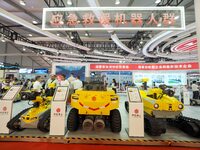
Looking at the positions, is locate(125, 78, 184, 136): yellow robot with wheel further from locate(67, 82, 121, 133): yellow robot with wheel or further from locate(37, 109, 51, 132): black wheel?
locate(37, 109, 51, 132): black wheel

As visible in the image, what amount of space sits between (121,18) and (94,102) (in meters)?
2.38

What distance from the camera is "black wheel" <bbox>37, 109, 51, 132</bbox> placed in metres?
3.51

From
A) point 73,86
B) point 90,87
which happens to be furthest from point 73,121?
point 73,86

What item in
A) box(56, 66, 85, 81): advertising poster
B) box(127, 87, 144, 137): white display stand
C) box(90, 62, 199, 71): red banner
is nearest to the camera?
box(127, 87, 144, 137): white display stand

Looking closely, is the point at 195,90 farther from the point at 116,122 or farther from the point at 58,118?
the point at 58,118

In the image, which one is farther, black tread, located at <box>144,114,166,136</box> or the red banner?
the red banner

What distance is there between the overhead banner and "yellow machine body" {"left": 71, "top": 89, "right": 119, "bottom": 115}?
1643 millimetres

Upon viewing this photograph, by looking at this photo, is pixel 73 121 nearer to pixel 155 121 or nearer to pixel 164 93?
pixel 155 121

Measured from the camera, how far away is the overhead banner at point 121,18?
3643mm

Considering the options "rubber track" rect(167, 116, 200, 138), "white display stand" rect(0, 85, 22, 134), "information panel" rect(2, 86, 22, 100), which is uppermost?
"information panel" rect(2, 86, 22, 100)

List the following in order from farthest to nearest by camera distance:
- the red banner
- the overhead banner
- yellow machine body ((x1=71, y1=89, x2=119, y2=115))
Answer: the red banner, the overhead banner, yellow machine body ((x1=71, y1=89, x2=119, y2=115))

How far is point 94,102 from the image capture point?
11.6 ft

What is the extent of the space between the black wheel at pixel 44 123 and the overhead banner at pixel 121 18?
2.18m

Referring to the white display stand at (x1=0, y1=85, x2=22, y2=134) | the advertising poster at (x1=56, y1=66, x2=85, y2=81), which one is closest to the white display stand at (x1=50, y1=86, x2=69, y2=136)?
the white display stand at (x1=0, y1=85, x2=22, y2=134)
